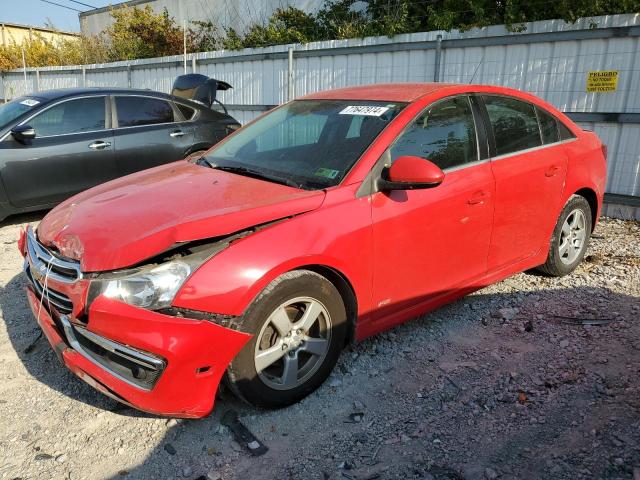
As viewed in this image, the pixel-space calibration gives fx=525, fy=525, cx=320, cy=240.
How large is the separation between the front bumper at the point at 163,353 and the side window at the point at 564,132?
3.25 meters

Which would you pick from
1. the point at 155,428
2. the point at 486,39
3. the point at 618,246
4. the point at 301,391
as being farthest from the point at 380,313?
the point at 486,39

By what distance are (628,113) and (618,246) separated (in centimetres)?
184

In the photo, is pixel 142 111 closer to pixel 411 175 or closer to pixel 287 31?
pixel 411 175

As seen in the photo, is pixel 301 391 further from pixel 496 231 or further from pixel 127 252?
pixel 496 231

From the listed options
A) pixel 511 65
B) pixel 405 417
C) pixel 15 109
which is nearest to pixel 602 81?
pixel 511 65

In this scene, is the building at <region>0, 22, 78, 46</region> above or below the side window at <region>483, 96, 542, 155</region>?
above

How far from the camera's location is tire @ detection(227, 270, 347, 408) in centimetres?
255

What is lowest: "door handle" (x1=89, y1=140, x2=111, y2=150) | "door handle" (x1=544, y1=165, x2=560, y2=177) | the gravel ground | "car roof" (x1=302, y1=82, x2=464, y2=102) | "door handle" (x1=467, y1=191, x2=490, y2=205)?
the gravel ground

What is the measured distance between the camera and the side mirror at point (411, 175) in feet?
9.55

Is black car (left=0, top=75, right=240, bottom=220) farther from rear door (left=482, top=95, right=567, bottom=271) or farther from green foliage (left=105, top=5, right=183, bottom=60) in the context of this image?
green foliage (left=105, top=5, right=183, bottom=60)

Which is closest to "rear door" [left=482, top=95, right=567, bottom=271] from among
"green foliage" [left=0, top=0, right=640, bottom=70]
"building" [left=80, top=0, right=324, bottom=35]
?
"green foliage" [left=0, top=0, right=640, bottom=70]

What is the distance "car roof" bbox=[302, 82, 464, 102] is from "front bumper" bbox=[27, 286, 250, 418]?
6.40 feet

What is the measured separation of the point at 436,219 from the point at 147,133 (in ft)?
15.2

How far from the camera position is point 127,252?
241 centimetres
